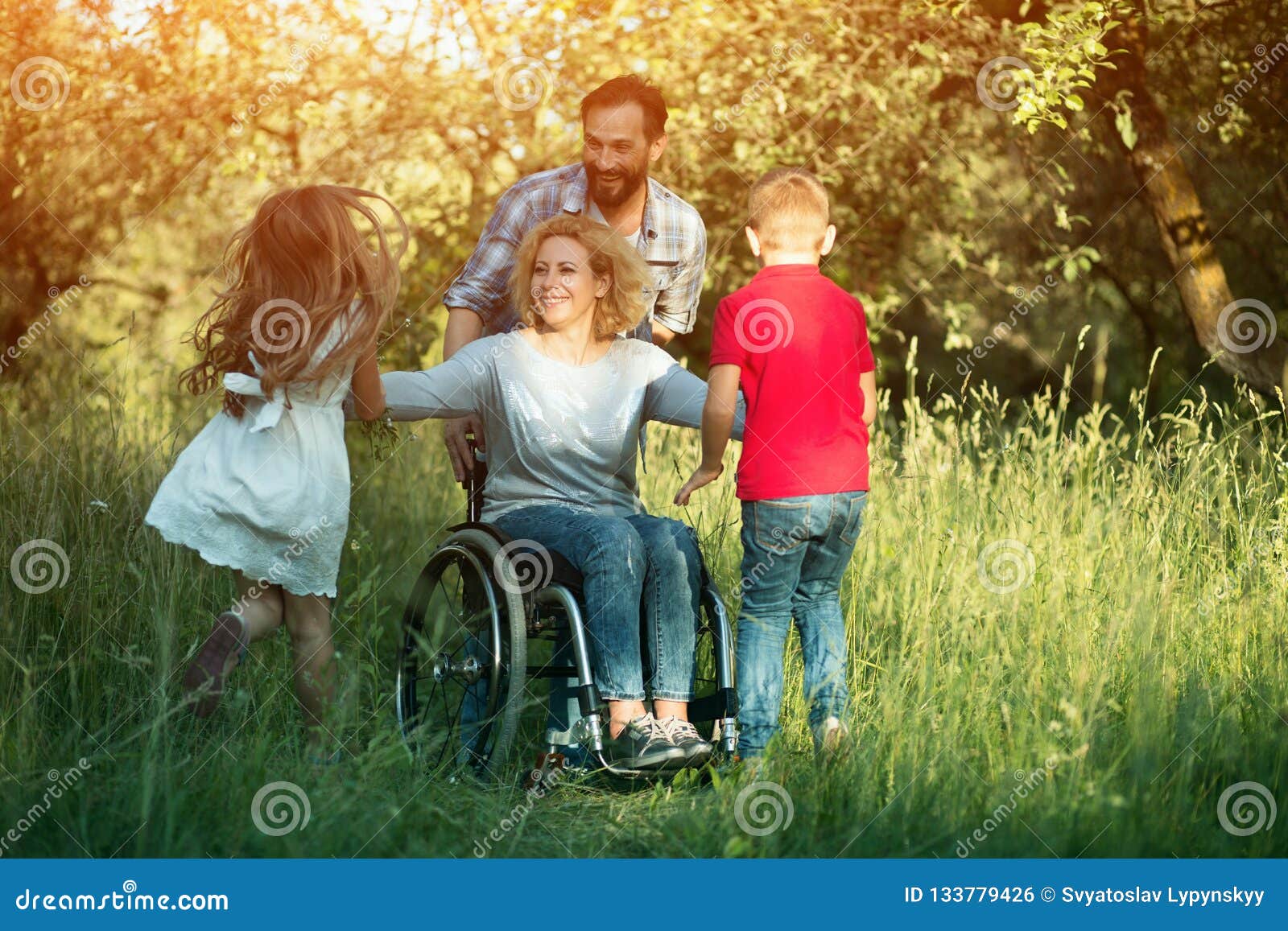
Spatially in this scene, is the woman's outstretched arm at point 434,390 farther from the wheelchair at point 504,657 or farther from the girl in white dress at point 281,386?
the wheelchair at point 504,657

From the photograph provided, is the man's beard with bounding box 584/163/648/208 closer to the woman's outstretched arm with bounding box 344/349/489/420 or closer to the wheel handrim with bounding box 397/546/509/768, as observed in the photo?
Result: the woman's outstretched arm with bounding box 344/349/489/420

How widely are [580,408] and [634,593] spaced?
54cm

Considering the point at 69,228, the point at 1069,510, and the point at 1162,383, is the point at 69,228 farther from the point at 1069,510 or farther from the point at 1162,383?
the point at 1162,383

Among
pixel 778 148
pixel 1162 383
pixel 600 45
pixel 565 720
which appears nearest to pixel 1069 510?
pixel 565 720

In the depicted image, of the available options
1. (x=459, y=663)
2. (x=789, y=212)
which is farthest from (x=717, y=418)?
(x=459, y=663)

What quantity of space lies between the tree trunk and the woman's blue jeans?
3800 mm

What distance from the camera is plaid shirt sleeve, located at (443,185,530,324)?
3.62 metres

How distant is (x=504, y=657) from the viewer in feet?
9.64

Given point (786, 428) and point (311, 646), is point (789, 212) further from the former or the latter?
point (311, 646)

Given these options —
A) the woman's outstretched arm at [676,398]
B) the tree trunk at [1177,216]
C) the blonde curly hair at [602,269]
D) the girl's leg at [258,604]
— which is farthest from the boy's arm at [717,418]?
the tree trunk at [1177,216]

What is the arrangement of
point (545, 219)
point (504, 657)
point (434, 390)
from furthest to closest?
1. point (545, 219)
2. point (434, 390)
3. point (504, 657)

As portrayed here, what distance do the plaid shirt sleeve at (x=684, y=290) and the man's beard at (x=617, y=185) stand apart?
0.23m

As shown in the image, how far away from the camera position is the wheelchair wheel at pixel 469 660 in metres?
2.90

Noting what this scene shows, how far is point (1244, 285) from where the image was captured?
8289 millimetres
